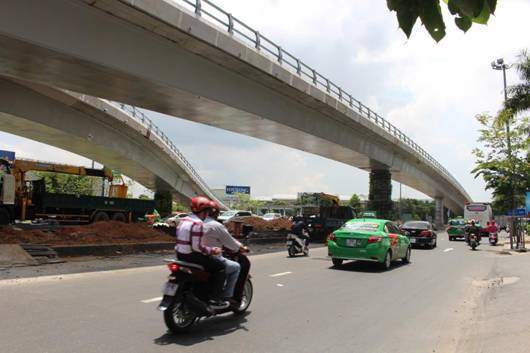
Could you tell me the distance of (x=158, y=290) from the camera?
386 inches

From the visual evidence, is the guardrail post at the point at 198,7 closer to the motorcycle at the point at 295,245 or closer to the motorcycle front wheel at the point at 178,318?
the motorcycle at the point at 295,245

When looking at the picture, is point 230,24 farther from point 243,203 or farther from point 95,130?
point 243,203

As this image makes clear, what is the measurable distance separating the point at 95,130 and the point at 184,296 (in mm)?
26733

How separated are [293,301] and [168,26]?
9982 millimetres

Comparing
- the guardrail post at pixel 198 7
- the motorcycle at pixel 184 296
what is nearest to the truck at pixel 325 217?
the guardrail post at pixel 198 7

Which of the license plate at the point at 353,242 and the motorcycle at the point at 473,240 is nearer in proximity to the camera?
the license plate at the point at 353,242

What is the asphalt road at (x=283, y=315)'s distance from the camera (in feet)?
19.8

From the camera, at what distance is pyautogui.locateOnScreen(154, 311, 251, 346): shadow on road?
6.13m

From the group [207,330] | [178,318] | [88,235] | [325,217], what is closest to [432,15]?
[178,318]

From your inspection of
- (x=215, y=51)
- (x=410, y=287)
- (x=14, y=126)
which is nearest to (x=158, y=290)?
(x=410, y=287)

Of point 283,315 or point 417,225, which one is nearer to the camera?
point 283,315

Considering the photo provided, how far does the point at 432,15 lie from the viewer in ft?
7.20

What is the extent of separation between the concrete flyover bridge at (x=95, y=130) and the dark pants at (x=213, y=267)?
2037 cm

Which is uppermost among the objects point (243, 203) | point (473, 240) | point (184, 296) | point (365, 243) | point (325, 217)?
point (243, 203)
